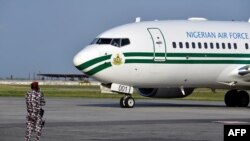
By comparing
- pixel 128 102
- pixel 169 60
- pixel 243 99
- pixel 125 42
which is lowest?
pixel 243 99

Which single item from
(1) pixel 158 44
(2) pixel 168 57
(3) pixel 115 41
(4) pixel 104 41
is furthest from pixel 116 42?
(2) pixel 168 57

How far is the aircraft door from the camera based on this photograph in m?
38.8

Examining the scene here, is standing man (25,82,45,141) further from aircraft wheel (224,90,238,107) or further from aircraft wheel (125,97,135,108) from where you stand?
aircraft wheel (224,90,238,107)

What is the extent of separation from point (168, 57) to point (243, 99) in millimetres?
6660

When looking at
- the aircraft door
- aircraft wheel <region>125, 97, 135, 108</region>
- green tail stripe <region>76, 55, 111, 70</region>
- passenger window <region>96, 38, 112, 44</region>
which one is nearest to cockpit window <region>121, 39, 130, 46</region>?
passenger window <region>96, 38, 112, 44</region>

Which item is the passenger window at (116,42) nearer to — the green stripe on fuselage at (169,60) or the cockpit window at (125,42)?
the cockpit window at (125,42)

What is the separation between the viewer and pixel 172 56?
3928cm

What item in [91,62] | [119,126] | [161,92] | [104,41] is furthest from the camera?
[161,92]

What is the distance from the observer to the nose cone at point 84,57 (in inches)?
1476

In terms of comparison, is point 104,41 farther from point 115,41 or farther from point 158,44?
point 158,44

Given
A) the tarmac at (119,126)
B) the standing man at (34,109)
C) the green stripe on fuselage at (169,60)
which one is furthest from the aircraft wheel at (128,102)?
the standing man at (34,109)

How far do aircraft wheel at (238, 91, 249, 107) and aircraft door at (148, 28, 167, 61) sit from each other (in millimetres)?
6819

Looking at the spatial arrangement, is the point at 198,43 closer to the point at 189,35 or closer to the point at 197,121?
the point at 189,35

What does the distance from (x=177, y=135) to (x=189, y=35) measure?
711 inches
